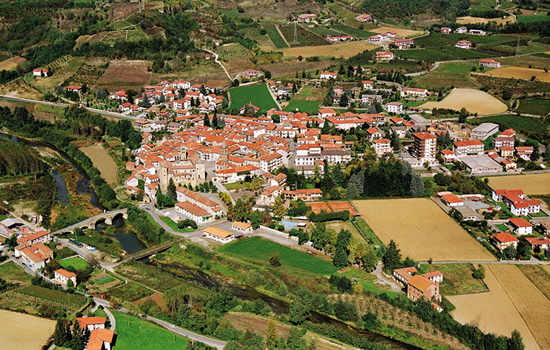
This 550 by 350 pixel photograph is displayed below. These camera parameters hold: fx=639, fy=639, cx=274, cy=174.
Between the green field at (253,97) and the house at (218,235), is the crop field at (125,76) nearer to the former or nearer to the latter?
the green field at (253,97)

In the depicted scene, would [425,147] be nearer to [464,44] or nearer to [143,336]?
[143,336]

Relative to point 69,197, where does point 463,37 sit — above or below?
above

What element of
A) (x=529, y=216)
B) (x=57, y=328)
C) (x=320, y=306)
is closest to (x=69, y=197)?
Result: (x=57, y=328)

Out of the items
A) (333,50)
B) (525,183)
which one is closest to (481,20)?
(333,50)

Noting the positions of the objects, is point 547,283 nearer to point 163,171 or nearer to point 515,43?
point 163,171


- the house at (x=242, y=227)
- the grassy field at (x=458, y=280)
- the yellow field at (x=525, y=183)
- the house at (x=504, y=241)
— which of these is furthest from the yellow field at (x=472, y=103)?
the grassy field at (x=458, y=280)

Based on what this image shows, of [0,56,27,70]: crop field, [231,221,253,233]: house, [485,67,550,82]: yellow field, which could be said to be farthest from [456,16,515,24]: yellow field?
[231,221,253,233]: house

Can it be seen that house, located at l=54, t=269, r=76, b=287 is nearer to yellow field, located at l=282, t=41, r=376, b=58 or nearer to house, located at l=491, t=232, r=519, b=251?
house, located at l=491, t=232, r=519, b=251
